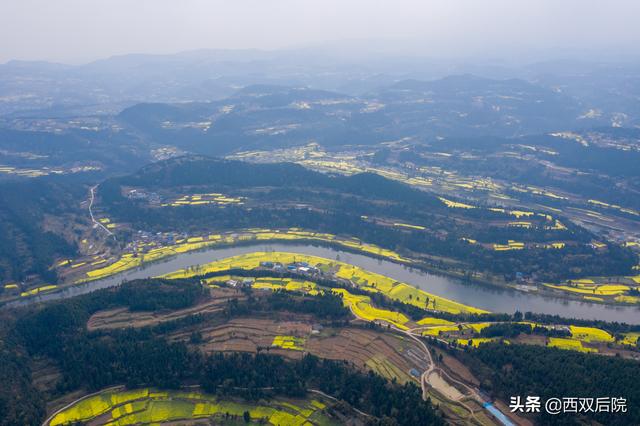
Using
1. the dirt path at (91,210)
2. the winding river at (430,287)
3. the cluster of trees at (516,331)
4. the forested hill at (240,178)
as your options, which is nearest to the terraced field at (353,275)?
the winding river at (430,287)

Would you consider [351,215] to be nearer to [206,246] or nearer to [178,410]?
[206,246]

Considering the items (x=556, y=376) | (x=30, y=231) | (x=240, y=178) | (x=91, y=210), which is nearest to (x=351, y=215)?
(x=240, y=178)

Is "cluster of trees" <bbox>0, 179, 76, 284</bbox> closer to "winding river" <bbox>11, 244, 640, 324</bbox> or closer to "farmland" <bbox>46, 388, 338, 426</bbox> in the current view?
"winding river" <bbox>11, 244, 640, 324</bbox>

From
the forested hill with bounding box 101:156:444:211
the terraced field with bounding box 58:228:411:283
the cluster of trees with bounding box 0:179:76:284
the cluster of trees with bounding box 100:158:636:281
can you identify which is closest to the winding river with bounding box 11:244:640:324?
the terraced field with bounding box 58:228:411:283

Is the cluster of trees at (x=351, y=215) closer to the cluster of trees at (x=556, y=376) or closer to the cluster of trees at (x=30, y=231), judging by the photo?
the cluster of trees at (x=30, y=231)

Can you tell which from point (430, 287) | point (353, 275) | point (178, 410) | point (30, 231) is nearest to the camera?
point (178, 410)
